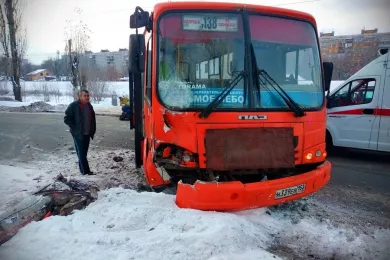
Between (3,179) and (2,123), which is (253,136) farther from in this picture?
(2,123)

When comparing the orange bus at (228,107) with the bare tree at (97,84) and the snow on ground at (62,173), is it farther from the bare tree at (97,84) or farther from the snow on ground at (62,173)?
the bare tree at (97,84)

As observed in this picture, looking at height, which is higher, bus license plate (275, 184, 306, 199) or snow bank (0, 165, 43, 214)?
bus license plate (275, 184, 306, 199)

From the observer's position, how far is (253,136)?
388cm

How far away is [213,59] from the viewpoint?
4020 millimetres

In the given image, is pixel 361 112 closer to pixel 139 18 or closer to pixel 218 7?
pixel 218 7

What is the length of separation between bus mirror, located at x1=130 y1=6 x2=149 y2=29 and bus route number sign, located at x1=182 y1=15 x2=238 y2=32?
59cm

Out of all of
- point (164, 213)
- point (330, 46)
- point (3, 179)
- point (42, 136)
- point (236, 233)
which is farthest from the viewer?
point (330, 46)

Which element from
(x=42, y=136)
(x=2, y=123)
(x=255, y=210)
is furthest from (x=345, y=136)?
(x=2, y=123)

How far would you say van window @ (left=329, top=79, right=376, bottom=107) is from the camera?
751 cm

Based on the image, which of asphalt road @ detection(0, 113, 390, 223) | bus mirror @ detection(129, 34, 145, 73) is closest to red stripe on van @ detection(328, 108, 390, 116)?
asphalt road @ detection(0, 113, 390, 223)

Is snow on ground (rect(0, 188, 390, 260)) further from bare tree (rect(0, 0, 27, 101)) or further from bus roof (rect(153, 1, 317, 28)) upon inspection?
bare tree (rect(0, 0, 27, 101))

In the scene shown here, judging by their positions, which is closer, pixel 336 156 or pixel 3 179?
pixel 3 179

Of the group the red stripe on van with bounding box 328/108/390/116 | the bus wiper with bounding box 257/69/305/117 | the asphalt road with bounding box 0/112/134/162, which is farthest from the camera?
the asphalt road with bounding box 0/112/134/162

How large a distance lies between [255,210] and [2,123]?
46.7 feet
